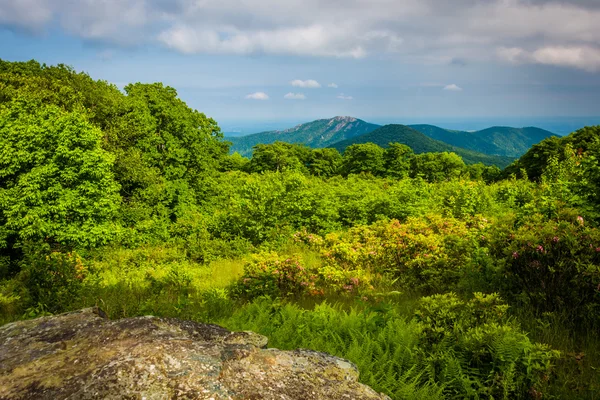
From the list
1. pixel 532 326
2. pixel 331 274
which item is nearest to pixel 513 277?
pixel 532 326

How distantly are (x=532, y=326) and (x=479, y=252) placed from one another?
2375 millimetres

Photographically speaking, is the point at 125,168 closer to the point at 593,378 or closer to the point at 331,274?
the point at 331,274

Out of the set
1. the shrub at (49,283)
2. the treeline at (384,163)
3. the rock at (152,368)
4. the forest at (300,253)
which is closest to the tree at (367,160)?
the treeline at (384,163)

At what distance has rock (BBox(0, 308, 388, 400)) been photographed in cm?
287

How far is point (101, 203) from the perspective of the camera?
794 inches

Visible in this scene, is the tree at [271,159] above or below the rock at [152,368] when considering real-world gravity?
above

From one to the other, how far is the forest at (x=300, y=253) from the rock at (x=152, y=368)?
1.21 meters

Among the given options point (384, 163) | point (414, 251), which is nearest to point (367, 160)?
point (384, 163)

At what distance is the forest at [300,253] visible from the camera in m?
4.72

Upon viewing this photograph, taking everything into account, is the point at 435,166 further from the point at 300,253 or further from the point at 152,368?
the point at 152,368

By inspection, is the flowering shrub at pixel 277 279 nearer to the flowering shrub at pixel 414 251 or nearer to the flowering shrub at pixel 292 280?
the flowering shrub at pixel 292 280

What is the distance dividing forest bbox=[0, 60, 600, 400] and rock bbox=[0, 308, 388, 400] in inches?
47.5

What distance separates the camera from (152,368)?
9.94 feet

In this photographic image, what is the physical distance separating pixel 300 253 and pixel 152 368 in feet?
38.1
